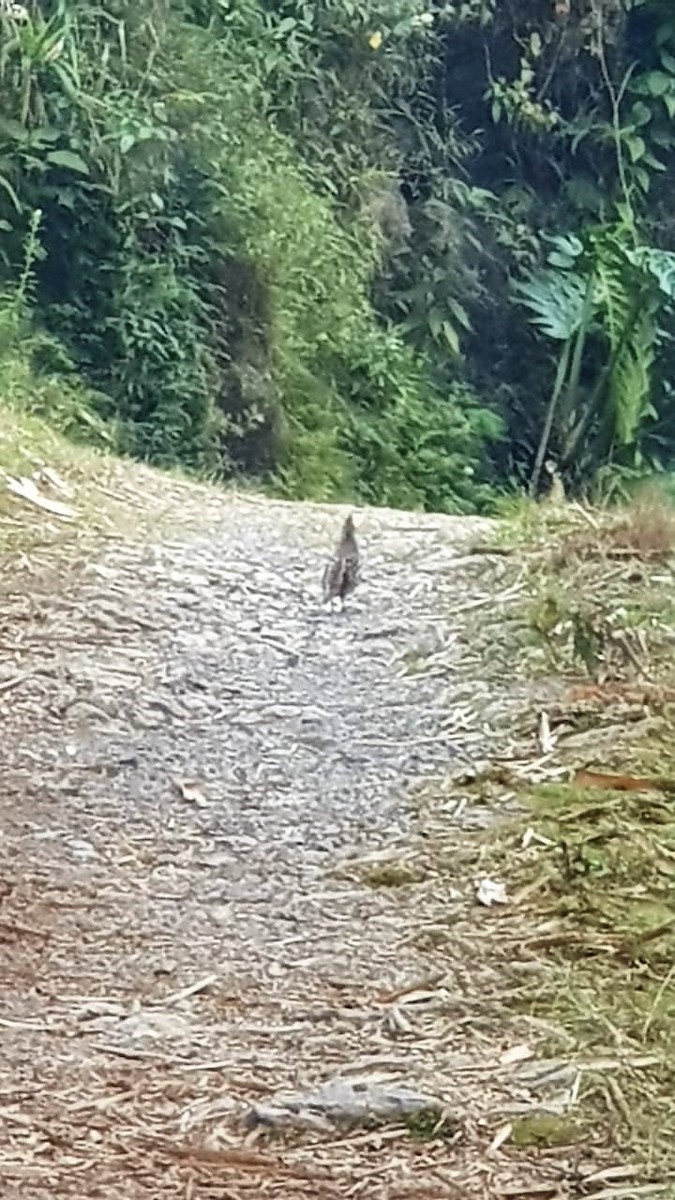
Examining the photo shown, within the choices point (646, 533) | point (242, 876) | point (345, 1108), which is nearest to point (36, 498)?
point (646, 533)

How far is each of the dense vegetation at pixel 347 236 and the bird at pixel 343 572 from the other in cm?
190

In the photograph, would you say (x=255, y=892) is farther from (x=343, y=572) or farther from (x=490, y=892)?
(x=343, y=572)

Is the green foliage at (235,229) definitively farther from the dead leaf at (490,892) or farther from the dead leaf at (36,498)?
the dead leaf at (490,892)

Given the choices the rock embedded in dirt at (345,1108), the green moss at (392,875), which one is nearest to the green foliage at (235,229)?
the green moss at (392,875)

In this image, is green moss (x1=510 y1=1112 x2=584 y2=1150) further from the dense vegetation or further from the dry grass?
the dense vegetation

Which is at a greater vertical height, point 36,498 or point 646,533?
point 646,533

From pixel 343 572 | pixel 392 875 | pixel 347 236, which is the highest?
pixel 392 875

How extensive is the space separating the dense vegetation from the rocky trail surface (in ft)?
6.94

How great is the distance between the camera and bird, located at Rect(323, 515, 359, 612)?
4004 mm

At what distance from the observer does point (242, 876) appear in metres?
2.73

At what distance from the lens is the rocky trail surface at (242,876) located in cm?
201

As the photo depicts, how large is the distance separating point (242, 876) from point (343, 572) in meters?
1.42

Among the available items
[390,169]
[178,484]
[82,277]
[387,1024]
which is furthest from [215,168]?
[387,1024]

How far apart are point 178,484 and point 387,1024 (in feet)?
9.57
